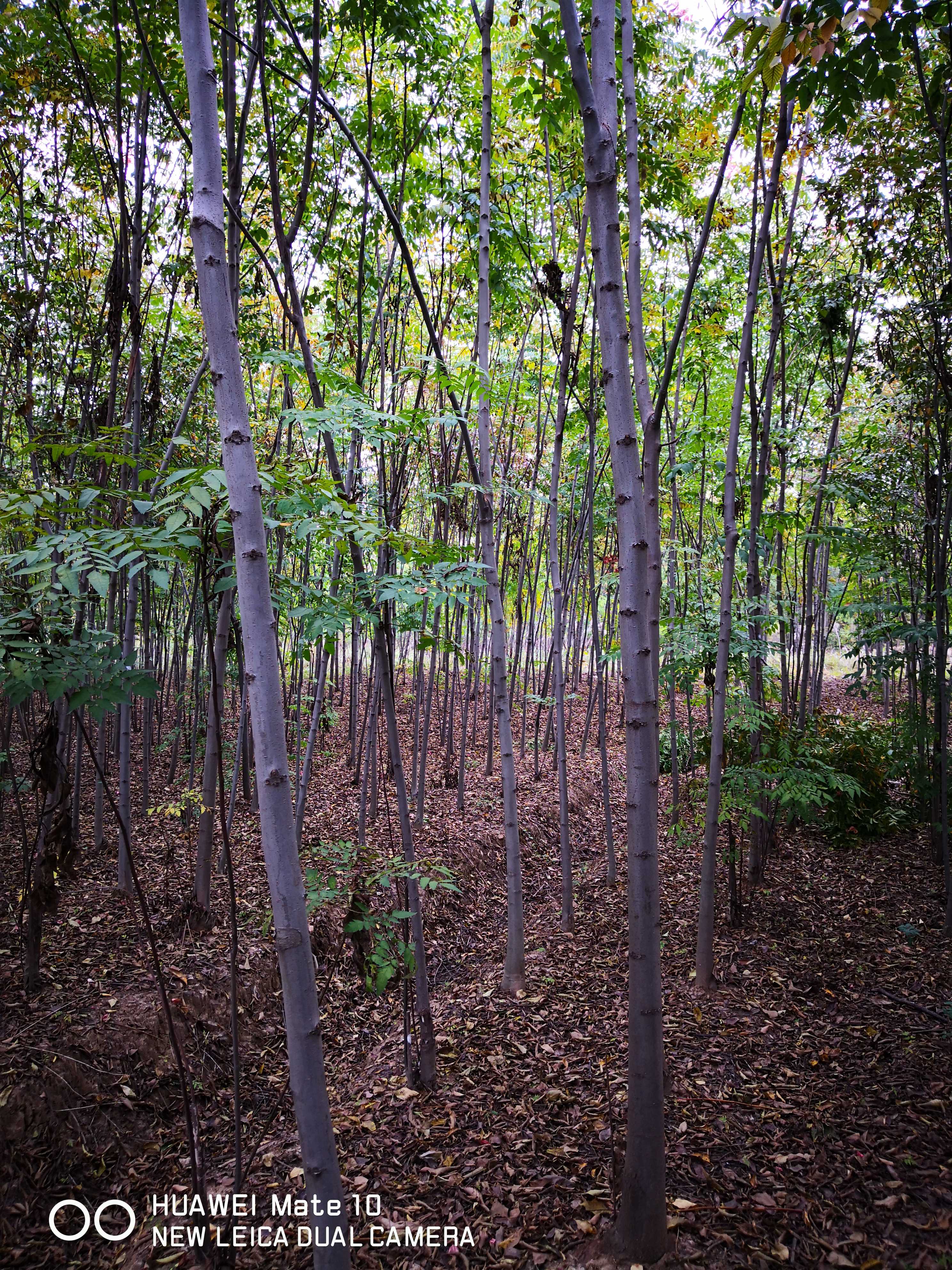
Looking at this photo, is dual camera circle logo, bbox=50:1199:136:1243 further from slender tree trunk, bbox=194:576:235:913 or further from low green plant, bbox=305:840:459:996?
slender tree trunk, bbox=194:576:235:913

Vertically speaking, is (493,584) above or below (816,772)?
above

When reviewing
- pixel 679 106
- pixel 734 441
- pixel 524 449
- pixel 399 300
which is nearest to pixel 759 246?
pixel 734 441

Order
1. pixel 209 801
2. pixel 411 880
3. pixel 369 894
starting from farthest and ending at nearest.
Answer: pixel 209 801 → pixel 369 894 → pixel 411 880

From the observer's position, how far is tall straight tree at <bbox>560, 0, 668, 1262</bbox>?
6.34 feet

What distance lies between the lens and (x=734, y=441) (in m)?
3.44

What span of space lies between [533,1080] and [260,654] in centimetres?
278

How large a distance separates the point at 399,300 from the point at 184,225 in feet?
5.68

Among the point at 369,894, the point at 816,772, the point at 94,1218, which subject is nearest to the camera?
the point at 94,1218

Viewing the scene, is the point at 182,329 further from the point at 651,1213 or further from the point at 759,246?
the point at 651,1213

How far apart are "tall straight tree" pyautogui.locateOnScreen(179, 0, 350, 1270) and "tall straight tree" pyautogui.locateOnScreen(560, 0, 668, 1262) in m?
0.94

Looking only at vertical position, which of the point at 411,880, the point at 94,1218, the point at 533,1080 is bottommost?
the point at 94,1218

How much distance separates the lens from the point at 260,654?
1.56m

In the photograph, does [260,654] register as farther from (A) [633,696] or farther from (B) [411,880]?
(B) [411,880]

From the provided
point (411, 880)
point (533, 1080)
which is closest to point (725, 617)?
point (411, 880)
